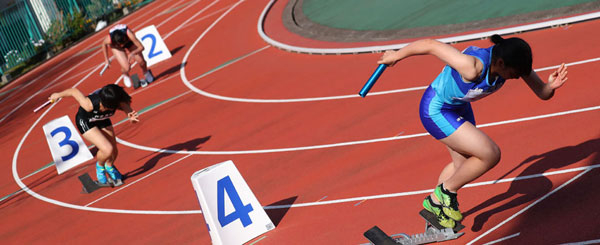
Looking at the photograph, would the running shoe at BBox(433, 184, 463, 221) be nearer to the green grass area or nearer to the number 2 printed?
the green grass area

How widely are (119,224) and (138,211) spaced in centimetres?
31

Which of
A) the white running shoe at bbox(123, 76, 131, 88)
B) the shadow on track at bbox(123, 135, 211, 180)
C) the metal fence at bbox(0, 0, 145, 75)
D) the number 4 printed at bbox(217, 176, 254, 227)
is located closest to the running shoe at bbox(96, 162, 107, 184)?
the shadow on track at bbox(123, 135, 211, 180)

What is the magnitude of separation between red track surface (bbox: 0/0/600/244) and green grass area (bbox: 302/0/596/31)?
3.76 feet

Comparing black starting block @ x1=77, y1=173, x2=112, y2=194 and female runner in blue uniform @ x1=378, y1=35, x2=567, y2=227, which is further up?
female runner in blue uniform @ x1=378, y1=35, x2=567, y2=227

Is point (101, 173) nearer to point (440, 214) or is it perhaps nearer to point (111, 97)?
point (111, 97)

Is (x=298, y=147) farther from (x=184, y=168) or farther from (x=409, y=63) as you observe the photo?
(x=409, y=63)

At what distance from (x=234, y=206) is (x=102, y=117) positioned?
3.61m

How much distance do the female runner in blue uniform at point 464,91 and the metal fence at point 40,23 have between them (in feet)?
60.9

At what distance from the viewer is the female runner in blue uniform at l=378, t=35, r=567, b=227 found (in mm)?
3873

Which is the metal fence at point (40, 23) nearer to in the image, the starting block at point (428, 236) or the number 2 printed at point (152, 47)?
the number 2 printed at point (152, 47)

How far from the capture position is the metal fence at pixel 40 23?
19625mm

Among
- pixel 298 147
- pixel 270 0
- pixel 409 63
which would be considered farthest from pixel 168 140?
pixel 270 0

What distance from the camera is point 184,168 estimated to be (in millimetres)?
8758

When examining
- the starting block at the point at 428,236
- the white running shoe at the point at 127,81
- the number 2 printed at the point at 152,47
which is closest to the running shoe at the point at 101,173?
the white running shoe at the point at 127,81
